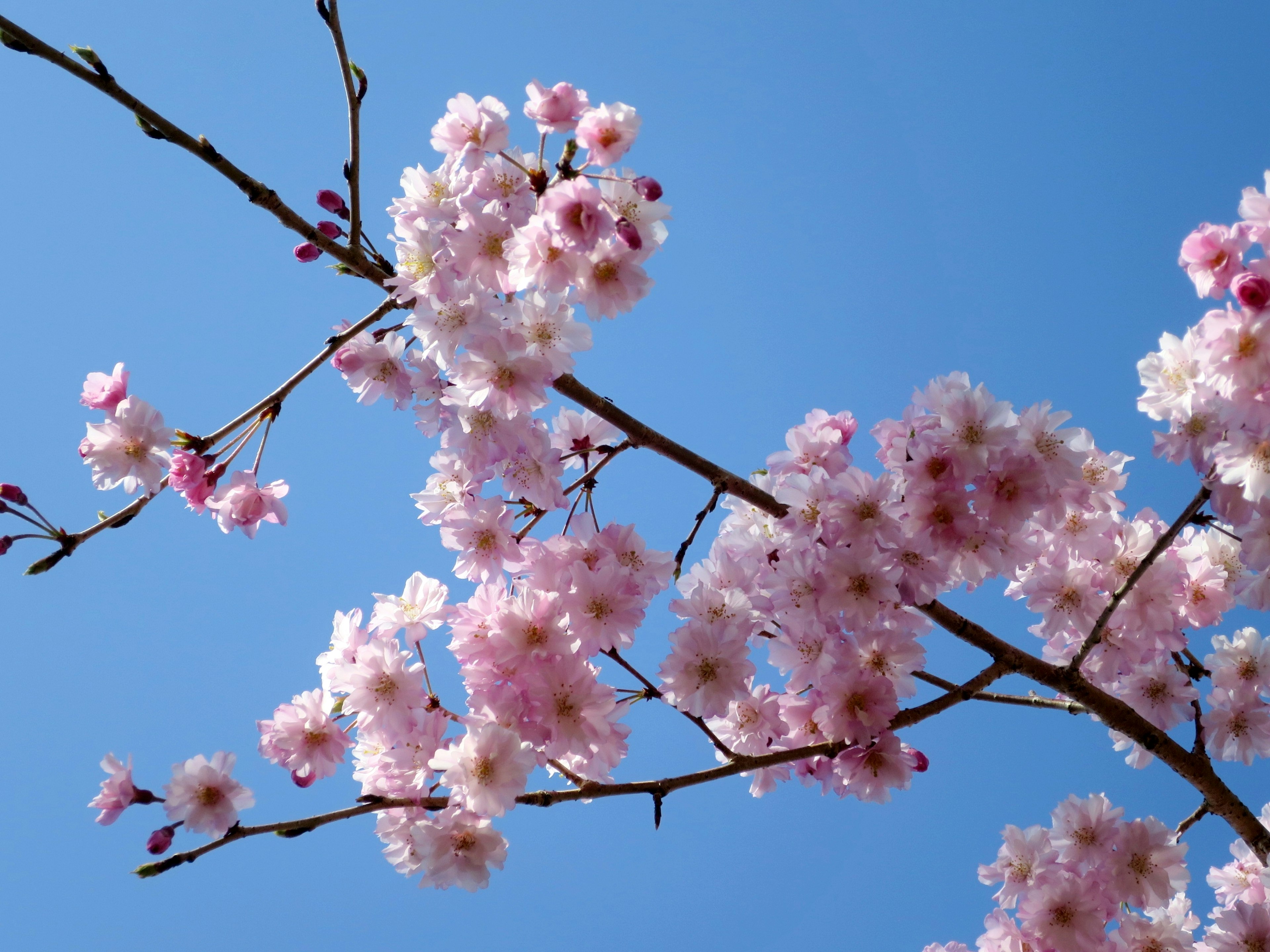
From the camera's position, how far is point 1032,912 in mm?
2695

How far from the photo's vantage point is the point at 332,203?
7.20 ft

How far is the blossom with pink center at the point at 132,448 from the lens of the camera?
2.19m

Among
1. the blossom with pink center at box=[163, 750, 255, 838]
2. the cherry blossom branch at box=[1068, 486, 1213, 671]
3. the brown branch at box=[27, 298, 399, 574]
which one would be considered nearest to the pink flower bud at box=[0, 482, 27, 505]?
the brown branch at box=[27, 298, 399, 574]

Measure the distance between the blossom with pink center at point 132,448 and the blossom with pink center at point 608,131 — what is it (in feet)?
3.81

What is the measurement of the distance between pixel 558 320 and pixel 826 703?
1.12 meters

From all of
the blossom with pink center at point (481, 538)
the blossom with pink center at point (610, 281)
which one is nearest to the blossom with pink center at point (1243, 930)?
the blossom with pink center at point (481, 538)

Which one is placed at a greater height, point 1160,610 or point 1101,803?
point 1160,610

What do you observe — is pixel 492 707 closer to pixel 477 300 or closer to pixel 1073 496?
pixel 477 300

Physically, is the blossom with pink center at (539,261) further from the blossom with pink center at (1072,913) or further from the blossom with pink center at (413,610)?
the blossom with pink center at (1072,913)

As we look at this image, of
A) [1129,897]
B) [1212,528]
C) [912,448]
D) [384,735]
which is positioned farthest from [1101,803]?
[384,735]

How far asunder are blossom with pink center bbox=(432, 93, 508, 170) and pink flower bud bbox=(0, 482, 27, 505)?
3.88 feet

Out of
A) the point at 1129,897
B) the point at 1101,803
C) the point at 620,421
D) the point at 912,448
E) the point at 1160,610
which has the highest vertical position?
the point at 620,421

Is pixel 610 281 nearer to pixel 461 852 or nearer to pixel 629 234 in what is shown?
pixel 629 234

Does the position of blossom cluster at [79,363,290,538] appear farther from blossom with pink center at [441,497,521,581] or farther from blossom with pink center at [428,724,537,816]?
blossom with pink center at [428,724,537,816]
